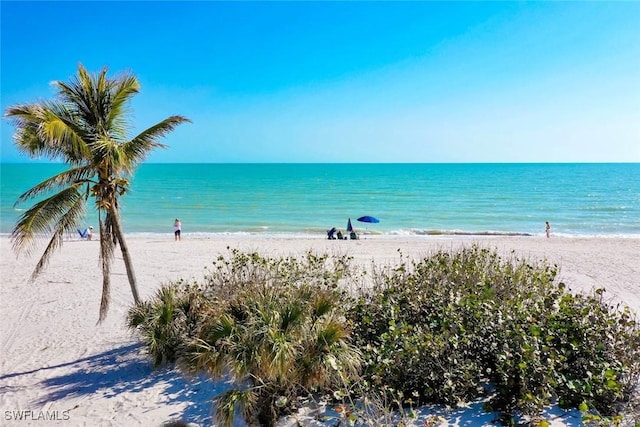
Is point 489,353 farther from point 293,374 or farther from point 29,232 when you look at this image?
point 29,232

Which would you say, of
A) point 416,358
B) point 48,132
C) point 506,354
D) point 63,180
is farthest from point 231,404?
point 63,180

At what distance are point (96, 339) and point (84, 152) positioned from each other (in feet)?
14.7

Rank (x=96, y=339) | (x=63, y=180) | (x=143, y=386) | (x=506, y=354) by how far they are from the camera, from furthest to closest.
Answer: (x=96, y=339), (x=63, y=180), (x=143, y=386), (x=506, y=354)

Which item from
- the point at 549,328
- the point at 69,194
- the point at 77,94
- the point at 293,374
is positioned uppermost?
the point at 77,94

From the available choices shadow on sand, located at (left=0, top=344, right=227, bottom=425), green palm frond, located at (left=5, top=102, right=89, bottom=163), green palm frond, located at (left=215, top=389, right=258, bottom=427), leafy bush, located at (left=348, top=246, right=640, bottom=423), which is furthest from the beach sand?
green palm frond, located at (left=5, top=102, right=89, bottom=163)

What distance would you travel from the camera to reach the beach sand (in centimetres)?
630

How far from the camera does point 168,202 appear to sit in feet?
164

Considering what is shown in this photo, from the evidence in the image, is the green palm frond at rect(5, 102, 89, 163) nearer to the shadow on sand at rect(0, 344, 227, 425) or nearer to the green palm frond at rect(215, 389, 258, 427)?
the shadow on sand at rect(0, 344, 227, 425)

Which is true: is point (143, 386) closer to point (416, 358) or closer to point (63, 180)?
point (63, 180)

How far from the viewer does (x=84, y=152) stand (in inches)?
287

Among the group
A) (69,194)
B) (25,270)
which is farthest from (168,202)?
(69,194)

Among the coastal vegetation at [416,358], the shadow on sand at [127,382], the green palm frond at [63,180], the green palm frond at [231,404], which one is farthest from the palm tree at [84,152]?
the green palm frond at [231,404]

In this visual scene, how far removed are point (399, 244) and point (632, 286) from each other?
1168 centimetres

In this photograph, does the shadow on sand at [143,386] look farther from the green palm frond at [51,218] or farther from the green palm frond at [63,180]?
the green palm frond at [63,180]
